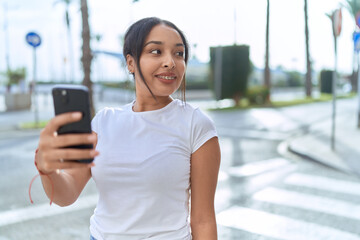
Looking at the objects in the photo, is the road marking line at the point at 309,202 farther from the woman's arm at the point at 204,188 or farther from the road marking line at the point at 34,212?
the woman's arm at the point at 204,188

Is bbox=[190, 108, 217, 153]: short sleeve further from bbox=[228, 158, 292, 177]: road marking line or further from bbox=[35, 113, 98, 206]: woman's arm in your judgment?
bbox=[228, 158, 292, 177]: road marking line

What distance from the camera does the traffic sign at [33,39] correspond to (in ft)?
44.1

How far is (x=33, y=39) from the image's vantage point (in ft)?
44.5

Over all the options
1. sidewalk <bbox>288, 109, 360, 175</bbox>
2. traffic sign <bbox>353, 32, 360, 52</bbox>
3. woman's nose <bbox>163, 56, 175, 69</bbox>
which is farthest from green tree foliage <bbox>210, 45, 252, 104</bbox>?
woman's nose <bbox>163, 56, 175, 69</bbox>

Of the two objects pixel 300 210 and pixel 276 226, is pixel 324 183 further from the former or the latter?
pixel 276 226

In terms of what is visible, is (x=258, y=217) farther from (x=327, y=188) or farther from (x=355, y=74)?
(x=355, y=74)

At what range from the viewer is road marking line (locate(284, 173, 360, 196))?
5879mm

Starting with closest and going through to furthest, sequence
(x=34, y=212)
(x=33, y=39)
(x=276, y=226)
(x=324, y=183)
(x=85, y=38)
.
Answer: (x=276, y=226) < (x=34, y=212) < (x=324, y=183) < (x=85, y=38) < (x=33, y=39)

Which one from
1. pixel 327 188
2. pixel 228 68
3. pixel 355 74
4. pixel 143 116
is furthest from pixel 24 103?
pixel 355 74

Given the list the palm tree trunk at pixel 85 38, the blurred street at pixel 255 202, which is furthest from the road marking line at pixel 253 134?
the palm tree trunk at pixel 85 38

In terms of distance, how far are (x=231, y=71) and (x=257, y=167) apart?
17359 mm

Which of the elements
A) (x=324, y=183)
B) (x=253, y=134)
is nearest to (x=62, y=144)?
(x=324, y=183)

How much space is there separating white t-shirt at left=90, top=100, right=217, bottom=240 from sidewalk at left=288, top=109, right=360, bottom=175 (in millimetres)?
6066

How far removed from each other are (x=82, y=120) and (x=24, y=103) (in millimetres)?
23148
